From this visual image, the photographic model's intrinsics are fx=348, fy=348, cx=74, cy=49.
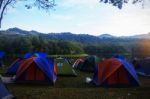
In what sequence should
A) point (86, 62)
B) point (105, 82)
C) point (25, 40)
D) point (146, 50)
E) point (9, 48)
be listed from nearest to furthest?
point (105, 82) → point (86, 62) → point (146, 50) → point (9, 48) → point (25, 40)

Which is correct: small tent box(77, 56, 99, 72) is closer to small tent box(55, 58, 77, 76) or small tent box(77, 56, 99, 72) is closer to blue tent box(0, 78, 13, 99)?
small tent box(55, 58, 77, 76)

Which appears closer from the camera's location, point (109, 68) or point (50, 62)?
point (109, 68)

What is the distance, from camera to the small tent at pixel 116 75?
754 inches

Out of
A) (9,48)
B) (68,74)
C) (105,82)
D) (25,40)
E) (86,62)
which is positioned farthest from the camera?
(25,40)

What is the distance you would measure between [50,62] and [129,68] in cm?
485

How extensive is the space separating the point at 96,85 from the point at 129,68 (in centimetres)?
213

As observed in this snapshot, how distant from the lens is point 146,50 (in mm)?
54969

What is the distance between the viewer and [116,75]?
19344 millimetres

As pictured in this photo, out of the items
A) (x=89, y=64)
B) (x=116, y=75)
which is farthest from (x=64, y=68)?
(x=116, y=75)

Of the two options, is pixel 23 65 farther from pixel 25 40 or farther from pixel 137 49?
pixel 25 40

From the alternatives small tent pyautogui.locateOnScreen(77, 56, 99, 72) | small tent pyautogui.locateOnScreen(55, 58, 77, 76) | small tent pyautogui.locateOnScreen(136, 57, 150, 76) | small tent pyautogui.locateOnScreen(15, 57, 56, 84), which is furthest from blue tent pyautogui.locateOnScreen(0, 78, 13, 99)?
small tent pyautogui.locateOnScreen(77, 56, 99, 72)

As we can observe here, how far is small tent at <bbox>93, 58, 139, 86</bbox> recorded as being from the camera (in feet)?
62.9

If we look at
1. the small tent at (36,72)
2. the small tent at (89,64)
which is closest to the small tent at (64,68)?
the small tent at (89,64)

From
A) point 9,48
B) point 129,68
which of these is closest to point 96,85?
point 129,68
